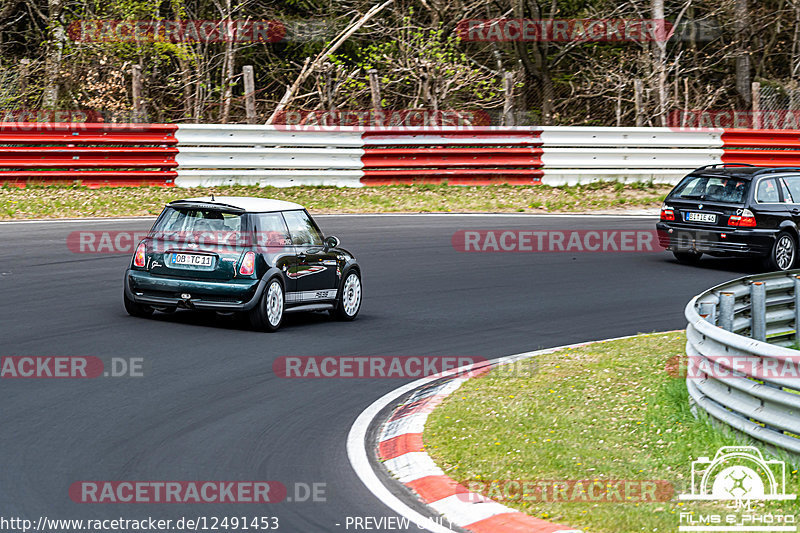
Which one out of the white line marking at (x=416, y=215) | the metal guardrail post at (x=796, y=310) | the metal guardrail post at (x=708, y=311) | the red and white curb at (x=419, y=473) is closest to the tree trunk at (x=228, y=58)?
the white line marking at (x=416, y=215)

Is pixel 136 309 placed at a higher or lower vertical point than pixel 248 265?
lower

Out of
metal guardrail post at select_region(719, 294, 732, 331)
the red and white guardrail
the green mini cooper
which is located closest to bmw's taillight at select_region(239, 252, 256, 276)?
the green mini cooper

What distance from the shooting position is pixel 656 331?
12156mm

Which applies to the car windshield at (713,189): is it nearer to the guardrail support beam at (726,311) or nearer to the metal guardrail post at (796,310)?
the metal guardrail post at (796,310)

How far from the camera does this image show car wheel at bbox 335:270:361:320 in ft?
40.8

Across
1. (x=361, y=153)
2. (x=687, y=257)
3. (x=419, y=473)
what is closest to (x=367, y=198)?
(x=361, y=153)

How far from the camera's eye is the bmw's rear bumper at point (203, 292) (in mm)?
11023

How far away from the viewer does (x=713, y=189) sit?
1670 centimetres

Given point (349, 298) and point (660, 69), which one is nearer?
point (349, 298)

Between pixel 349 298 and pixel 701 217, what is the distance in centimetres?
655

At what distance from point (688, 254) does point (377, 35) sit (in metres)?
13.0

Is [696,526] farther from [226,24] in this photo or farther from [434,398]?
[226,24]

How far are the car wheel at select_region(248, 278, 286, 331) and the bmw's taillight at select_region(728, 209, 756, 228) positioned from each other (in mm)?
7770

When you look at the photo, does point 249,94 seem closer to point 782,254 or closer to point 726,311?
point 782,254
